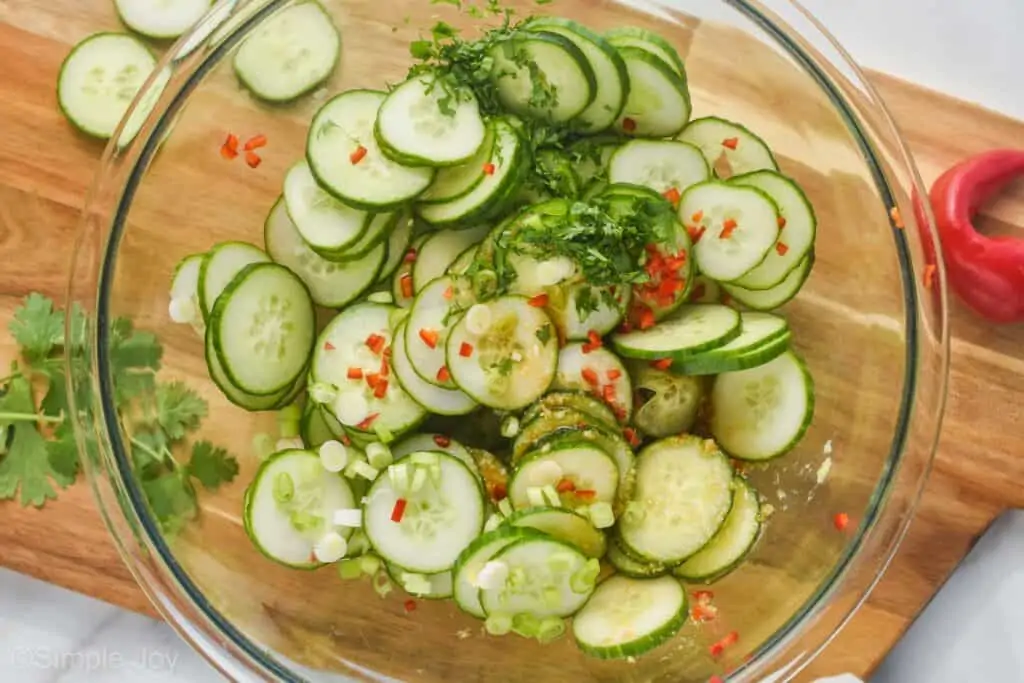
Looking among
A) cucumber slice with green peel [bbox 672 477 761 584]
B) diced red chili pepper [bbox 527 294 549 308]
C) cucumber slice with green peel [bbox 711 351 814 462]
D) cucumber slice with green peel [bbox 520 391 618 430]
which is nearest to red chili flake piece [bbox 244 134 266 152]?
diced red chili pepper [bbox 527 294 549 308]

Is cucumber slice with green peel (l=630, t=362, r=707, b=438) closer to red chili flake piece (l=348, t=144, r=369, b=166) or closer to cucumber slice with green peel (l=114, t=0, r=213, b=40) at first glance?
red chili flake piece (l=348, t=144, r=369, b=166)

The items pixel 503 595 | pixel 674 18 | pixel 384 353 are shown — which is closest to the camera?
pixel 503 595

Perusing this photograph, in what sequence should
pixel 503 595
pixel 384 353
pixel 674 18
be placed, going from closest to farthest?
1. pixel 503 595
2. pixel 384 353
3. pixel 674 18

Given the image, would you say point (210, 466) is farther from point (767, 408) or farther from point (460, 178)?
point (767, 408)

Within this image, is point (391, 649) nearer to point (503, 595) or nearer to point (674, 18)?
point (503, 595)

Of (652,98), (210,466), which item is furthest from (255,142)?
(652,98)

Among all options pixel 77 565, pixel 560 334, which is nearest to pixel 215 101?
pixel 560 334
